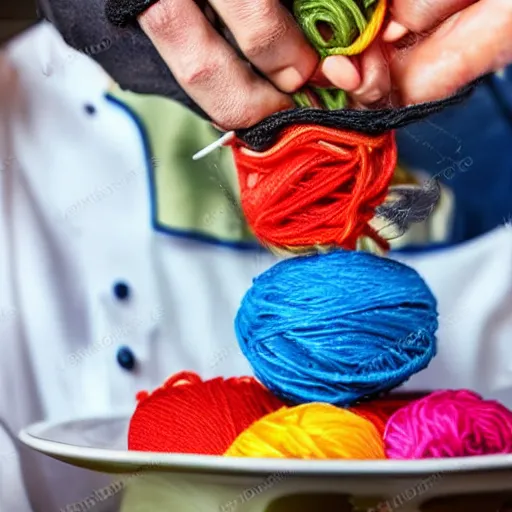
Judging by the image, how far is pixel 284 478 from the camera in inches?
11.3

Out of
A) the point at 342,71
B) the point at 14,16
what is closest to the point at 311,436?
the point at 342,71

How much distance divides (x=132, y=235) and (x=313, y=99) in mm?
201

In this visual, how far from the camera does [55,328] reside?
1.68 feet

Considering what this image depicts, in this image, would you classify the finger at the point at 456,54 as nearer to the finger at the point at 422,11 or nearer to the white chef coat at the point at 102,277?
the finger at the point at 422,11

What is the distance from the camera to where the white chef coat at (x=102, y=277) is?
511 mm

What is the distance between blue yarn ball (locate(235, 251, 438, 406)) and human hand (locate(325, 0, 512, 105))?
7 cm

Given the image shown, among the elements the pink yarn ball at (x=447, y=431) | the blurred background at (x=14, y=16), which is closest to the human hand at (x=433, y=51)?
the pink yarn ball at (x=447, y=431)

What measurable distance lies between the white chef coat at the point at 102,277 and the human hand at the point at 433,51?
0.18 metres

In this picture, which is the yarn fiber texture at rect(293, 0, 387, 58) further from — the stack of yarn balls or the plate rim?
the plate rim

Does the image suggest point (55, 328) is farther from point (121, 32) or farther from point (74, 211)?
point (121, 32)

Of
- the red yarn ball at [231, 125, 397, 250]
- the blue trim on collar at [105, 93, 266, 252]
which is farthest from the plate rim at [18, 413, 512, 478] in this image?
the blue trim on collar at [105, 93, 266, 252]

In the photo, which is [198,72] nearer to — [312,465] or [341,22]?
[341,22]

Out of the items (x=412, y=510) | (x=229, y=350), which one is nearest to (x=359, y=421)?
(x=412, y=510)

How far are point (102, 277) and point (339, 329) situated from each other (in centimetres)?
21
